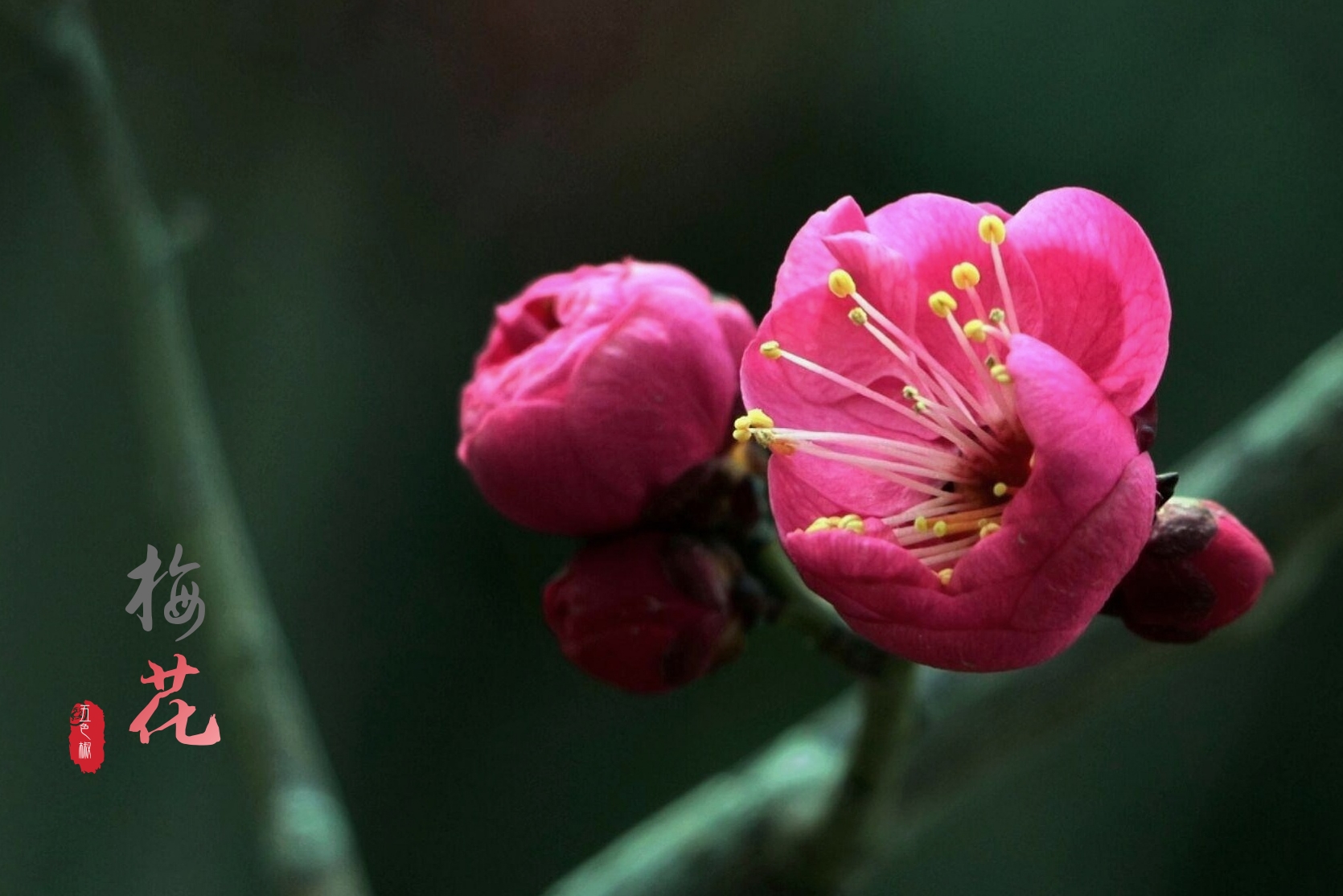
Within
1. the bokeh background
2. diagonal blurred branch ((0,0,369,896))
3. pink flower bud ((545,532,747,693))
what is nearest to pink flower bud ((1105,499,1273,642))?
pink flower bud ((545,532,747,693))

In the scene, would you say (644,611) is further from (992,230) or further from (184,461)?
(184,461)

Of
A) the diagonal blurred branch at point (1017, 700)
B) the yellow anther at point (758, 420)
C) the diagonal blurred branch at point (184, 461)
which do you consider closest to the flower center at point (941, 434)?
the yellow anther at point (758, 420)

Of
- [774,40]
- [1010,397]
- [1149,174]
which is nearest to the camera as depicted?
[1010,397]

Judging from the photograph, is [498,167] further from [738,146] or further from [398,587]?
[398,587]

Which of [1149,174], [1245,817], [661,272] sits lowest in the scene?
[1245,817]

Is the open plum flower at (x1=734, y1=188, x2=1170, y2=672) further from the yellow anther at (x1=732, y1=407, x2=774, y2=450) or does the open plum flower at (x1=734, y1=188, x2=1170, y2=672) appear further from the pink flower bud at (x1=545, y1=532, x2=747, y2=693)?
the pink flower bud at (x1=545, y1=532, x2=747, y2=693)

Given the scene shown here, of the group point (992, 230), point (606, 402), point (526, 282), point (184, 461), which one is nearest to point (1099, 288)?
point (992, 230)

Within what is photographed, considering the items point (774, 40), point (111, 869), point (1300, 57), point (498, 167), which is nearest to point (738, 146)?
point (774, 40)

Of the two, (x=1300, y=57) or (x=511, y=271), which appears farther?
(x=511, y=271)
